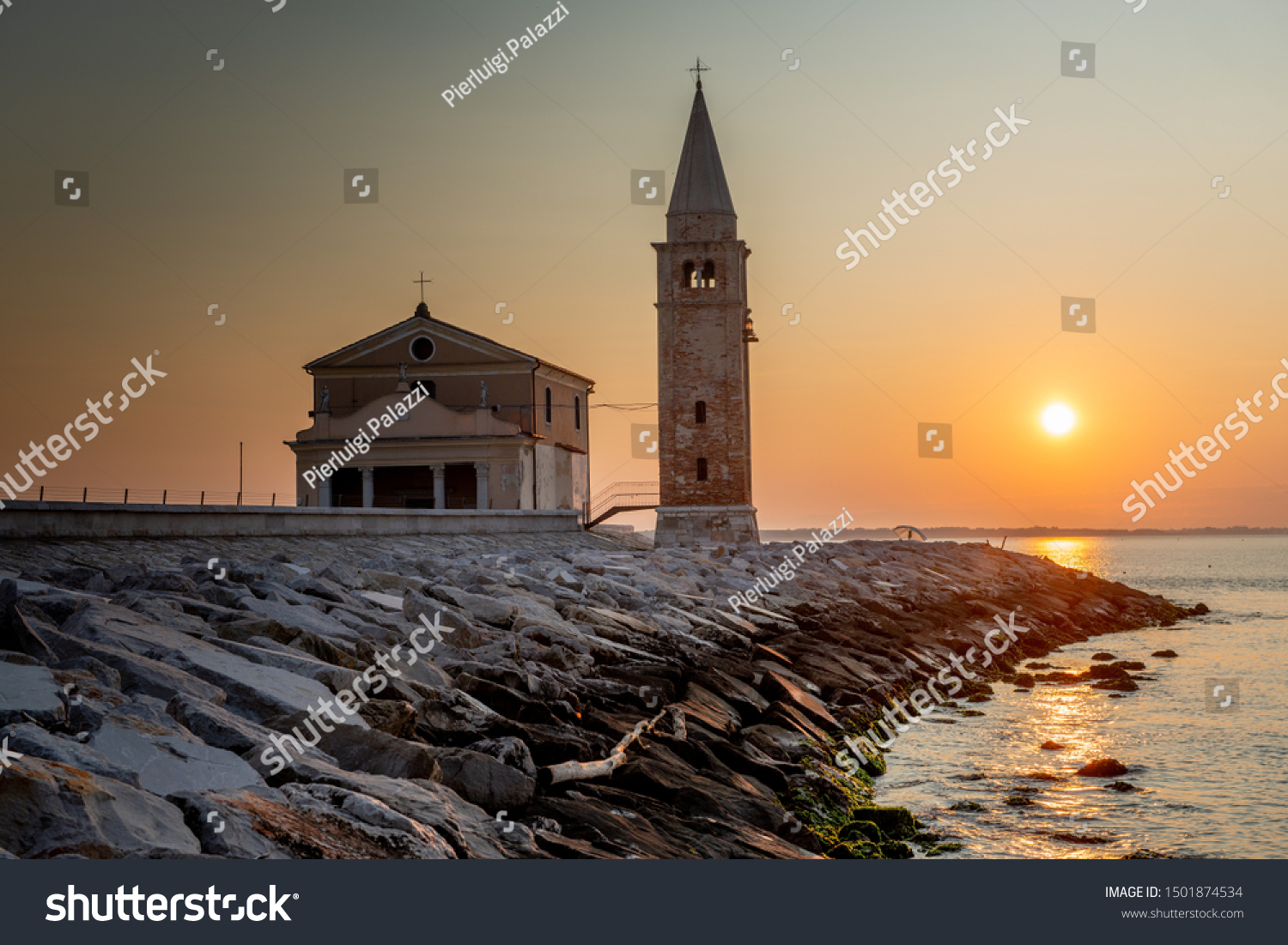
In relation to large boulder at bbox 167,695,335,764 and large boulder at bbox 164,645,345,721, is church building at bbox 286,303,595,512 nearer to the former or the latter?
large boulder at bbox 164,645,345,721

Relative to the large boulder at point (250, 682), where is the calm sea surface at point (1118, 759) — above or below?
below

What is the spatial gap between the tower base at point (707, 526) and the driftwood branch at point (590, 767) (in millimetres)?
26494

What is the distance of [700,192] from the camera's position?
36781 mm

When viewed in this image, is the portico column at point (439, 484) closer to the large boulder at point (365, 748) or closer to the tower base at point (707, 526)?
the tower base at point (707, 526)

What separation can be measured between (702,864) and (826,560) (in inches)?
992

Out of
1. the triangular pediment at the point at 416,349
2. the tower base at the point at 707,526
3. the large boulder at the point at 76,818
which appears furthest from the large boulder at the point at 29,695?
the triangular pediment at the point at 416,349

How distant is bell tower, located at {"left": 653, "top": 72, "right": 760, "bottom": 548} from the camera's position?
3647 centimetres

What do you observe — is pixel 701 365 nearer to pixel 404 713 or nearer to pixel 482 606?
pixel 482 606

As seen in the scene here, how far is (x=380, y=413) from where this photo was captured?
123 ft

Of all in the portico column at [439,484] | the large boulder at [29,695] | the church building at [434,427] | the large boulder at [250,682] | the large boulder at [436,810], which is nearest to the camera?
the large boulder at [29,695]

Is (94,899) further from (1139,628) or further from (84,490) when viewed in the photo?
(1139,628)

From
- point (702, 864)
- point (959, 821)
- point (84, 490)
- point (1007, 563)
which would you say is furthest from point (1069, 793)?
point (1007, 563)

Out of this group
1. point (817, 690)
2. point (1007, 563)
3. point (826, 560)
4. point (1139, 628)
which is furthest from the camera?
point (1007, 563)

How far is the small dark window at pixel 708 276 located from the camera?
3675 cm
